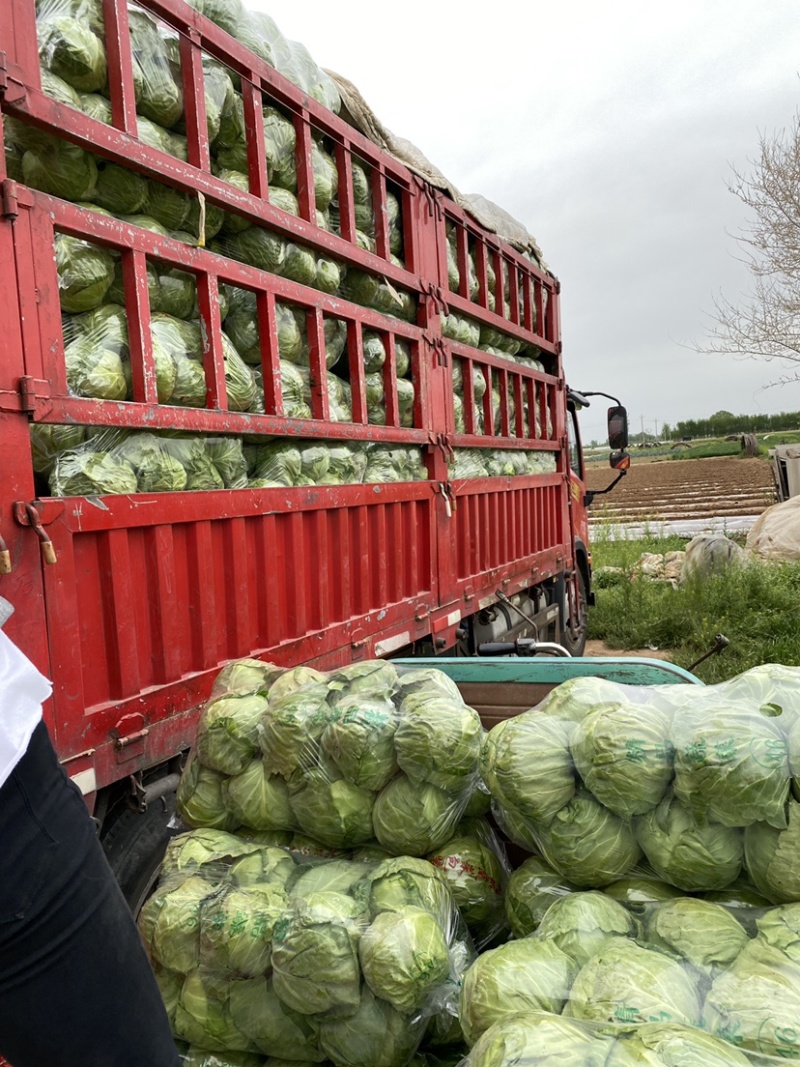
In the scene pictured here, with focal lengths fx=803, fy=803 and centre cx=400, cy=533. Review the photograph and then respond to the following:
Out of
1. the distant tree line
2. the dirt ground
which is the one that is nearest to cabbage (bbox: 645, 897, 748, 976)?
the dirt ground

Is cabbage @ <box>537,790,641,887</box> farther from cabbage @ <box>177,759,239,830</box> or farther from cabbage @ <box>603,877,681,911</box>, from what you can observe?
cabbage @ <box>177,759,239,830</box>

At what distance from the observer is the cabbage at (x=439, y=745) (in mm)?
1744

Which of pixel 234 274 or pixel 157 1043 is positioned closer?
pixel 157 1043

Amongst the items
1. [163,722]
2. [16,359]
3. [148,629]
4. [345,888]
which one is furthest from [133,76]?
[345,888]

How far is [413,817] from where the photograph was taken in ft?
5.72

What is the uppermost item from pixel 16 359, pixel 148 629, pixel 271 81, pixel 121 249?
pixel 271 81

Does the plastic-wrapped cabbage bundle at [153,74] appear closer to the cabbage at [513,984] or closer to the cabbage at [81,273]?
the cabbage at [81,273]

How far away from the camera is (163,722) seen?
2.49m

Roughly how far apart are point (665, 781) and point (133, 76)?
2.51m

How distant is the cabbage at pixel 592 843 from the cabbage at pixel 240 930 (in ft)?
1.91

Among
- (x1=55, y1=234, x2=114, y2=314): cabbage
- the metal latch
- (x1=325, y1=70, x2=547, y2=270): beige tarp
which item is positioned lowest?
the metal latch

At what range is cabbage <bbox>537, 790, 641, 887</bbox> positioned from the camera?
155 centimetres

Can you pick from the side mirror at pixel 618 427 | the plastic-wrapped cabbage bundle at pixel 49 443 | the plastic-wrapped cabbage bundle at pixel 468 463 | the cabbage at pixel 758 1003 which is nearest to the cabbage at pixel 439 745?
the cabbage at pixel 758 1003

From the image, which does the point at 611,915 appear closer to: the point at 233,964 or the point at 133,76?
the point at 233,964
